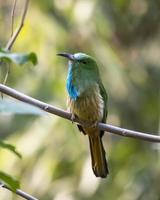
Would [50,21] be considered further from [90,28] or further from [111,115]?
[111,115]

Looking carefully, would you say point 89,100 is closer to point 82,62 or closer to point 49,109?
point 82,62

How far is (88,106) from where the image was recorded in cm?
316

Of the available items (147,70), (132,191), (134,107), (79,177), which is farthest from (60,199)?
(147,70)

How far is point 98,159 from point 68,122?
2073 millimetres

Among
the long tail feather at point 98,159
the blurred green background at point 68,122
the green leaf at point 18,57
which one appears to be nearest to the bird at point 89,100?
the long tail feather at point 98,159

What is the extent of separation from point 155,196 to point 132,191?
22cm

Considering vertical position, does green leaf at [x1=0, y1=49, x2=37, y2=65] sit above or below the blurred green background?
above

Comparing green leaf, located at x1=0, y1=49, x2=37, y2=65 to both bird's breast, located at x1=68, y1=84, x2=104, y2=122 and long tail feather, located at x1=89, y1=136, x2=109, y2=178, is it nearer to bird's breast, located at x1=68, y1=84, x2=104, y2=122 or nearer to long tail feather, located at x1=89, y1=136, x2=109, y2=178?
bird's breast, located at x1=68, y1=84, x2=104, y2=122

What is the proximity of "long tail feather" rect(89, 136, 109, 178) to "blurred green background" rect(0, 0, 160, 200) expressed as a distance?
179 cm

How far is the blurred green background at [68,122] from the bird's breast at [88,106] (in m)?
1.84

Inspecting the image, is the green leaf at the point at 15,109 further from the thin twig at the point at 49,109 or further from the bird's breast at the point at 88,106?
the bird's breast at the point at 88,106

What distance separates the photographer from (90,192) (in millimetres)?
5660

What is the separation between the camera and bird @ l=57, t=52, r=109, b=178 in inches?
124

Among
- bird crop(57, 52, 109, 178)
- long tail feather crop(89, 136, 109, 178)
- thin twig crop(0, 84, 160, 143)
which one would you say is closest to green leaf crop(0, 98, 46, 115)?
thin twig crop(0, 84, 160, 143)
